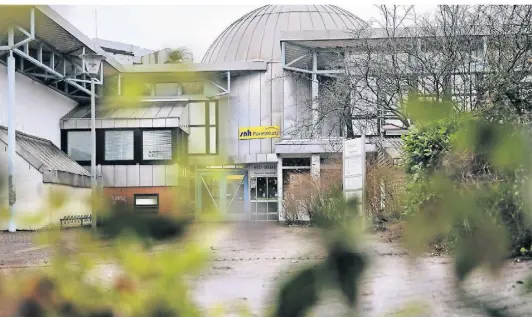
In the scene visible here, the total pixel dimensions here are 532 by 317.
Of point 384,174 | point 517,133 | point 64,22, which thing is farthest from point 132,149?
point 517,133

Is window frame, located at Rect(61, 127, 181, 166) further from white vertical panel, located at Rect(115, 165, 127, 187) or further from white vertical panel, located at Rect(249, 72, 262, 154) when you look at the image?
white vertical panel, located at Rect(249, 72, 262, 154)

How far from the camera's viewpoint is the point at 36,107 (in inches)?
23.0

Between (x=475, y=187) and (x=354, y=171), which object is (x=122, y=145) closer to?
(x=354, y=171)

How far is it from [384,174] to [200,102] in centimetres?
19

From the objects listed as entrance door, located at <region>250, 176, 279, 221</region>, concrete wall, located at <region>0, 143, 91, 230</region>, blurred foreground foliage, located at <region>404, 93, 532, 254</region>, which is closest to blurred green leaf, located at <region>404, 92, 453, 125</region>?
blurred foreground foliage, located at <region>404, 93, 532, 254</region>

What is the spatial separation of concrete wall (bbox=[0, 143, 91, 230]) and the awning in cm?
6

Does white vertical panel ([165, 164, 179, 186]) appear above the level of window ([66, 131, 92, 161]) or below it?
below

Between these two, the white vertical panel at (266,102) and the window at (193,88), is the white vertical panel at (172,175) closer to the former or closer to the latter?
the window at (193,88)

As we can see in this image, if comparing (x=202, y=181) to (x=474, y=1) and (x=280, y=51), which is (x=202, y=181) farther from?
(x=280, y=51)

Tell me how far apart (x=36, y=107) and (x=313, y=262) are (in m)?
0.41

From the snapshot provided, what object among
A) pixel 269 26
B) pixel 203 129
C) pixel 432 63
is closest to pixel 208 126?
pixel 203 129

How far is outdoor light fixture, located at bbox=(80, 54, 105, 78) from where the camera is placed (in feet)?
1.54

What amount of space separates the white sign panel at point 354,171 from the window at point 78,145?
0.86 feet

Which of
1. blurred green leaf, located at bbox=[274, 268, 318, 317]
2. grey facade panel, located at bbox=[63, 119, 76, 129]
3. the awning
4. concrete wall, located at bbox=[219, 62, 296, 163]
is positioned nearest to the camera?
blurred green leaf, located at bbox=[274, 268, 318, 317]
